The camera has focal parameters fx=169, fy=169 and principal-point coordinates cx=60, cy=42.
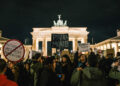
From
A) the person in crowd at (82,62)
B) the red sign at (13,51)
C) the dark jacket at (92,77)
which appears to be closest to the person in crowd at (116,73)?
the person in crowd at (82,62)

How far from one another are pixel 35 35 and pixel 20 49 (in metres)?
70.6

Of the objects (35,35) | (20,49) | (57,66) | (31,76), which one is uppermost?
(35,35)

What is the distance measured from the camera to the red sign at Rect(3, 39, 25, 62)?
14.1 ft

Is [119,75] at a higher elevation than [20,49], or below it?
below

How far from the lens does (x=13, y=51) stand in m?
4.41

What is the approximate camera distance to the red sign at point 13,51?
430 centimetres

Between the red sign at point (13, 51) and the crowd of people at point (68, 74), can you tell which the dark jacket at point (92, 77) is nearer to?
the crowd of people at point (68, 74)

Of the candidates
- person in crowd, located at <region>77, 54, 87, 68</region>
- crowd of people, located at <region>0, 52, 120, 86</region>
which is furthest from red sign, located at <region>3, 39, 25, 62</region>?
person in crowd, located at <region>77, 54, 87, 68</region>

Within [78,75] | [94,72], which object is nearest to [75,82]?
[78,75]

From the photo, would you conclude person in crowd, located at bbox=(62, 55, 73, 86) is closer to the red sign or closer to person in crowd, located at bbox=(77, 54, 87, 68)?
person in crowd, located at bbox=(77, 54, 87, 68)

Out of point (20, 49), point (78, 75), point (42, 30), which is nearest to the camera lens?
point (78, 75)

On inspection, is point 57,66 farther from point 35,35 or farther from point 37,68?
point 35,35

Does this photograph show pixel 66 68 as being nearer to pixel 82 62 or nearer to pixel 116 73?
pixel 82 62

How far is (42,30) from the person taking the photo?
74.1 meters
